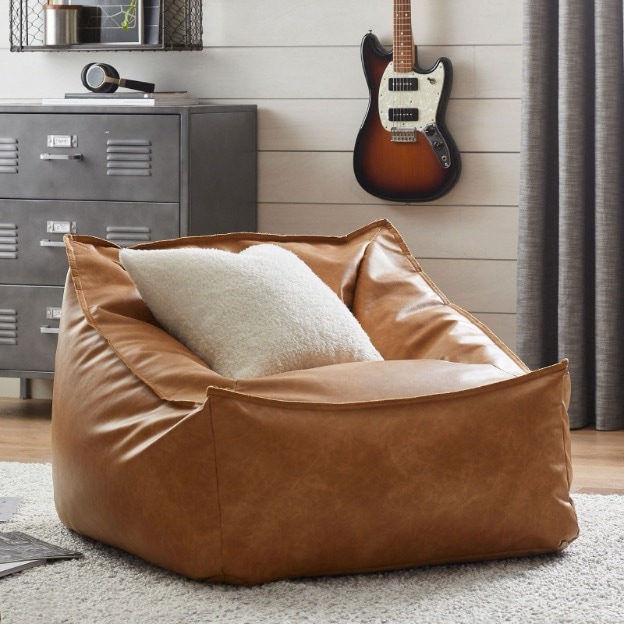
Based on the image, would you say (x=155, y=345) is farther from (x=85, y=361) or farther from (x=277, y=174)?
(x=277, y=174)

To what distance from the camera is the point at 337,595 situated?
1.66 meters

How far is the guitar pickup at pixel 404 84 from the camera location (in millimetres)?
3039

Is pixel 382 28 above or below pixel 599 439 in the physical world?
above

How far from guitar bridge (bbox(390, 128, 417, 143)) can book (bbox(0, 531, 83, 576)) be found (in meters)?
1.60

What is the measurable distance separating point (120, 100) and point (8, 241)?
18.9 inches

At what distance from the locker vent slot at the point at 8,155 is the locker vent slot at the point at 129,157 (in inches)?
10.4

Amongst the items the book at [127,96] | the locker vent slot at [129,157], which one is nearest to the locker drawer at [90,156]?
the locker vent slot at [129,157]

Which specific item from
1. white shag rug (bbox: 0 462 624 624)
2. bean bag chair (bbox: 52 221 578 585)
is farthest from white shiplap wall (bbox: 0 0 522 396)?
white shag rug (bbox: 0 462 624 624)

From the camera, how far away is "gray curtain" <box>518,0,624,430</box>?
9.59 feet

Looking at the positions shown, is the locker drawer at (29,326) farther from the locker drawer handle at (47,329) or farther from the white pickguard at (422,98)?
the white pickguard at (422,98)

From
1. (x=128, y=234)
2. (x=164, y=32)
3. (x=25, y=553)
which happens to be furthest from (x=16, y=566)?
(x=164, y=32)

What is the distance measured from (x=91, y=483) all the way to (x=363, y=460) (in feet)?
1.52

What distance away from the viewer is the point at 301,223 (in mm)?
3225

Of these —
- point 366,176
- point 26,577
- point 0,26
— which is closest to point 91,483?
point 26,577
